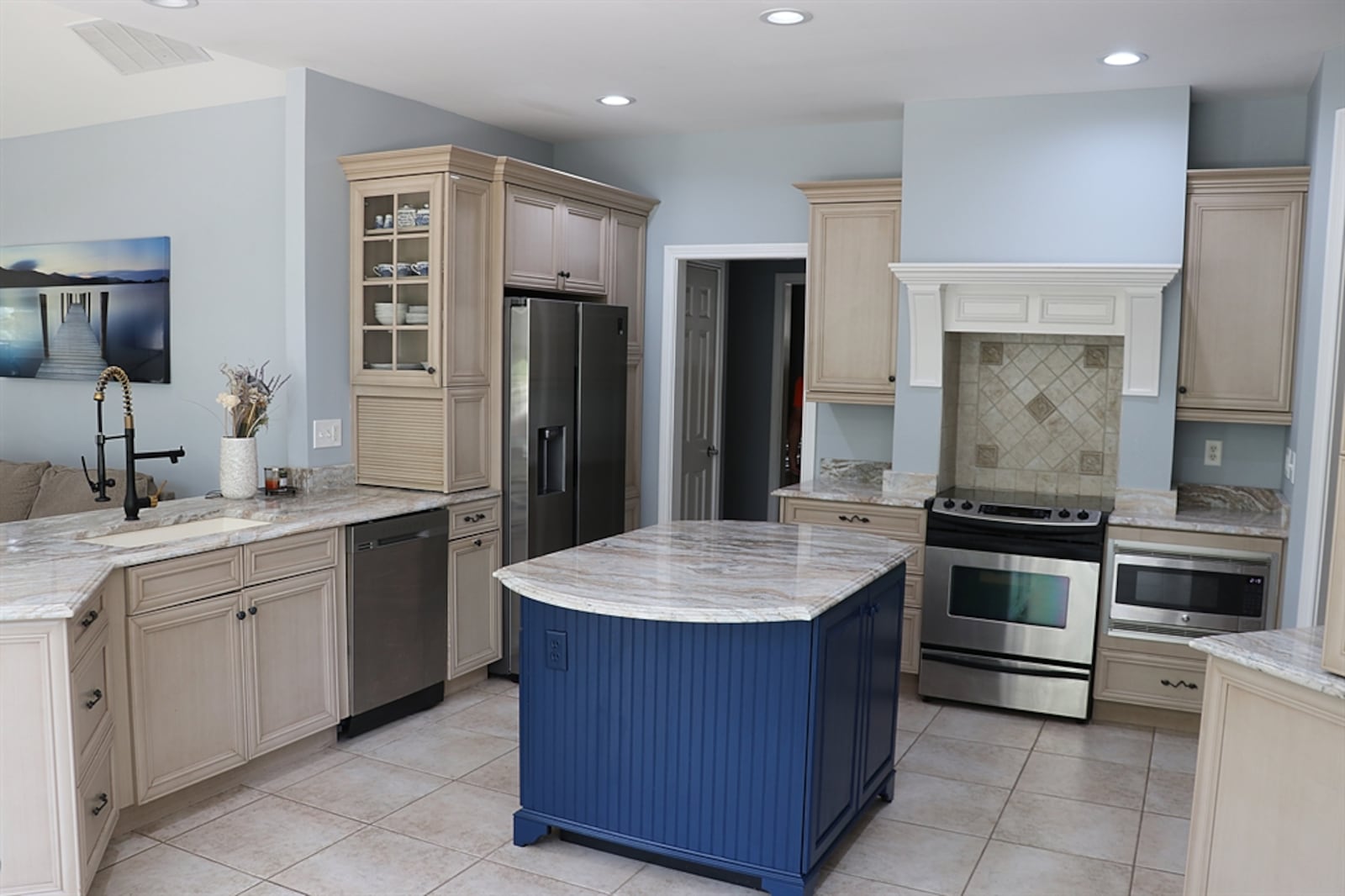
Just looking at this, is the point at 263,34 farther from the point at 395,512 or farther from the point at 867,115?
the point at 867,115

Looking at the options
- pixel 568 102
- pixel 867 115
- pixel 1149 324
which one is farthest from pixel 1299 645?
pixel 568 102

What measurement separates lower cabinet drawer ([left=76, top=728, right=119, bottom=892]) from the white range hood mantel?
3.54 metres

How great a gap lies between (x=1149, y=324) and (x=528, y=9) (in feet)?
9.39

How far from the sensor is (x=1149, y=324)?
14.6 feet

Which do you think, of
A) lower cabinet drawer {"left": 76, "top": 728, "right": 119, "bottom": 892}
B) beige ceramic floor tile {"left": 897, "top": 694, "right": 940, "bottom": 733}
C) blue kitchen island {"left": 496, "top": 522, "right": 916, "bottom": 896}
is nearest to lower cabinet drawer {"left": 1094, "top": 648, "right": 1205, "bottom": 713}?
beige ceramic floor tile {"left": 897, "top": 694, "right": 940, "bottom": 733}

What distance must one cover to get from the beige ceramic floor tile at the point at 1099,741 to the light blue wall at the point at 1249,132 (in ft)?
8.40

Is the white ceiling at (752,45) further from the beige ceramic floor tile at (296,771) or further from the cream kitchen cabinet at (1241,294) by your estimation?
the beige ceramic floor tile at (296,771)

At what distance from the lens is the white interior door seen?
6.03 metres

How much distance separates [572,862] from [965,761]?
1706 mm

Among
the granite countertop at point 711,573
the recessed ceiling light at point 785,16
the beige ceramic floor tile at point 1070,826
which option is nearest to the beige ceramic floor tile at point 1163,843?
the beige ceramic floor tile at point 1070,826

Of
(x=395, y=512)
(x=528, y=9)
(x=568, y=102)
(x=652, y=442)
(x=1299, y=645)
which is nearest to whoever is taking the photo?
(x=1299, y=645)

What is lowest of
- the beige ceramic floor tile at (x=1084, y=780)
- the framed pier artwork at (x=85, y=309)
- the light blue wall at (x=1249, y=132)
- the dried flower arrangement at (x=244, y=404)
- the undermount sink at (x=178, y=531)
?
the beige ceramic floor tile at (x=1084, y=780)

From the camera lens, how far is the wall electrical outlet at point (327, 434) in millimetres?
4492

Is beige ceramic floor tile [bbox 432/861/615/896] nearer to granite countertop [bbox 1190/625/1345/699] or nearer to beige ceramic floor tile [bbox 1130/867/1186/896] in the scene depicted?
beige ceramic floor tile [bbox 1130/867/1186/896]
